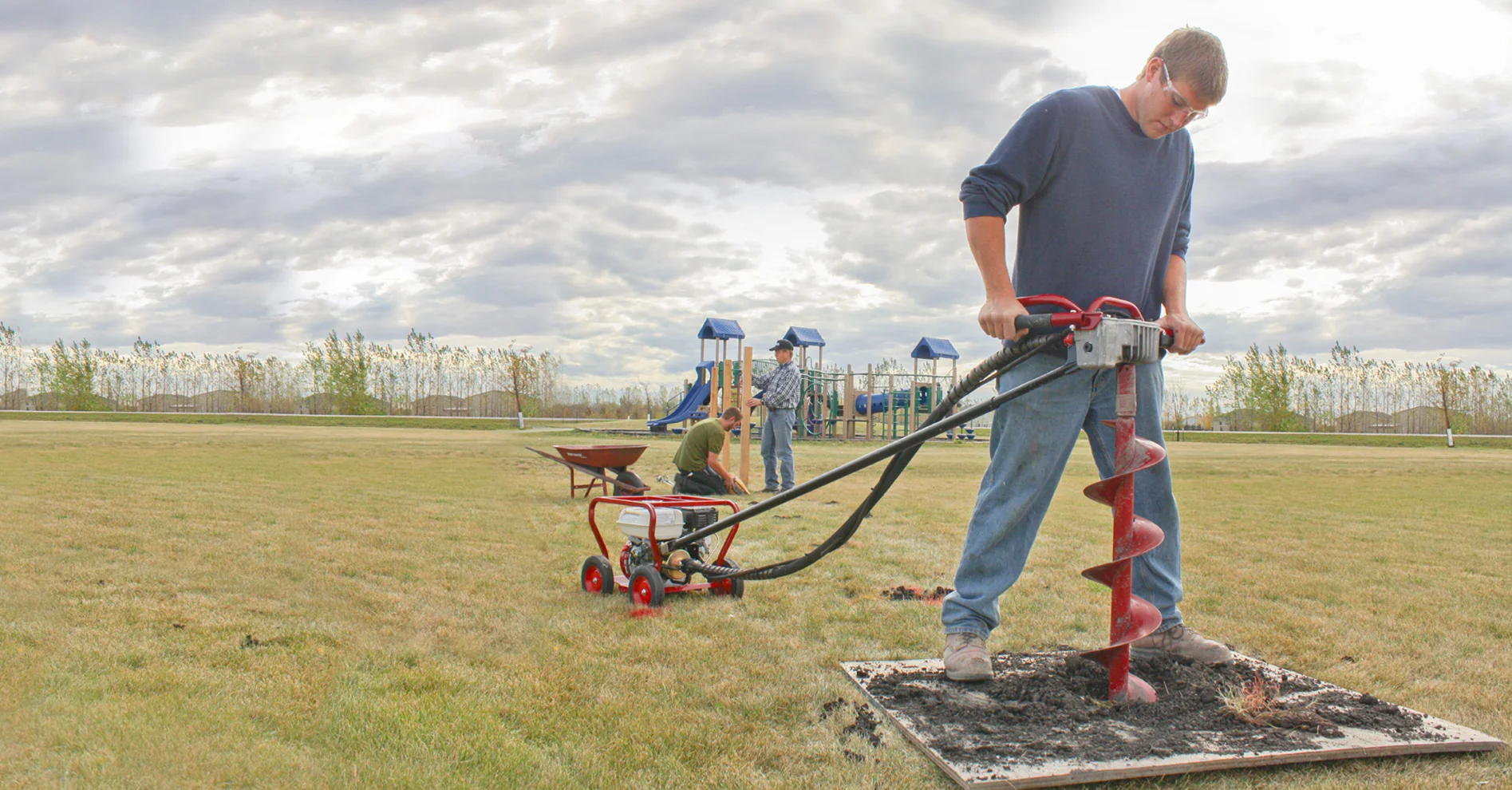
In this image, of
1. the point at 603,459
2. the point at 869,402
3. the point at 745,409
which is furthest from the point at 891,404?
the point at 603,459

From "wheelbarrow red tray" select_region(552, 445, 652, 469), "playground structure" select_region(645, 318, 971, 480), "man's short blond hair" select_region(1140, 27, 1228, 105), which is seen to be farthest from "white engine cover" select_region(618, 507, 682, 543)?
"playground structure" select_region(645, 318, 971, 480)

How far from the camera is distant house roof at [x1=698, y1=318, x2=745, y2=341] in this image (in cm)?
2588

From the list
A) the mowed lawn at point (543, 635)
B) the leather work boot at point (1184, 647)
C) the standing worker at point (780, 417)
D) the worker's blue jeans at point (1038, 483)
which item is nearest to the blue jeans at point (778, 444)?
the standing worker at point (780, 417)

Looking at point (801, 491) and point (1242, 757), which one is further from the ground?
point (801, 491)

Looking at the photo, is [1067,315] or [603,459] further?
[603,459]

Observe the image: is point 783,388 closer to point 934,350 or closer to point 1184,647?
point 1184,647

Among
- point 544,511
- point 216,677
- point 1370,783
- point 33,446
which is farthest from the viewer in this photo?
point 33,446

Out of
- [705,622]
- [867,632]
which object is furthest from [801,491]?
[705,622]

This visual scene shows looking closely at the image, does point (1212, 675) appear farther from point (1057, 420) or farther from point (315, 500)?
point (315, 500)

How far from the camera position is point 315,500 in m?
9.23

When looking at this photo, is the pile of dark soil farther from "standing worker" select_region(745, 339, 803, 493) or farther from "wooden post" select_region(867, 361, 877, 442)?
"wooden post" select_region(867, 361, 877, 442)

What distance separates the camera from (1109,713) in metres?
2.68

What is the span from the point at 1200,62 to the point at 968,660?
1.94m

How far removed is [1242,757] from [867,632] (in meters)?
1.69
